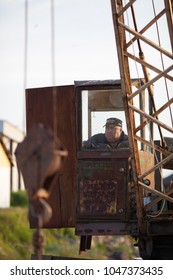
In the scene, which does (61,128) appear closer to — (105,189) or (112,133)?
(112,133)

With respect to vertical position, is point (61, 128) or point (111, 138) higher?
point (61, 128)

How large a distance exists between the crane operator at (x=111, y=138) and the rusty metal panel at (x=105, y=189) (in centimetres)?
22

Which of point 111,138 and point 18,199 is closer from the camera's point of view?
point 111,138

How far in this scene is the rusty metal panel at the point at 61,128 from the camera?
17.0 metres

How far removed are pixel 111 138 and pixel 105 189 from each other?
0.74m

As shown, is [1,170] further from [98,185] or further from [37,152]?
[37,152]

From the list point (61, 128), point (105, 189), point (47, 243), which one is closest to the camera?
point (105, 189)

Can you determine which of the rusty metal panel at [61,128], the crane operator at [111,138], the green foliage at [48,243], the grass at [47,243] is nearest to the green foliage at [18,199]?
the grass at [47,243]

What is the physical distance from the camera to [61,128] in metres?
17.1

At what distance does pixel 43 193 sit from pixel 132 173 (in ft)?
19.9

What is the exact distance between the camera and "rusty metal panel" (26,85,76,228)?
17031mm

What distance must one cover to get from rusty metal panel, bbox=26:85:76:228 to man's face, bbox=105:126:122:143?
64 cm

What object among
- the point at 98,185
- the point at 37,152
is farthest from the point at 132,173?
the point at 37,152

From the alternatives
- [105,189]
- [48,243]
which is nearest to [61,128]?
[105,189]
